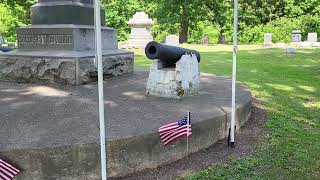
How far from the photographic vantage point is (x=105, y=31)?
7.80 meters

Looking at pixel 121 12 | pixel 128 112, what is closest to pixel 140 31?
pixel 121 12

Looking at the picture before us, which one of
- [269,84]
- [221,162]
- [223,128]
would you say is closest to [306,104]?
[269,84]

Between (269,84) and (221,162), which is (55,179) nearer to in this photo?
(221,162)

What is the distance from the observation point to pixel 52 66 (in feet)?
22.0

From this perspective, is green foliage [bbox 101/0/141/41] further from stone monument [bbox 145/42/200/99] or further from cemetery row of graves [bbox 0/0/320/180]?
stone monument [bbox 145/42/200/99]

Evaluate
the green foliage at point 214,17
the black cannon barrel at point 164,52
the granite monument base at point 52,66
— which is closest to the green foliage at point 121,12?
the green foliage at point 214,17

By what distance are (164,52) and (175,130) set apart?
190 cm

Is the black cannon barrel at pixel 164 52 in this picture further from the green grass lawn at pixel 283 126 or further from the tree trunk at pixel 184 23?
the tree trunk at pixel 184 23

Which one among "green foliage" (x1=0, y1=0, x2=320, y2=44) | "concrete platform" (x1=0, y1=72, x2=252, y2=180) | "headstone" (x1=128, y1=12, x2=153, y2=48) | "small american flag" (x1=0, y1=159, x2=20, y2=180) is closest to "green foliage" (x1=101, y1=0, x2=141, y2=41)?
"green foliage" (x1=0, y1=0, x2=320, y2=44)

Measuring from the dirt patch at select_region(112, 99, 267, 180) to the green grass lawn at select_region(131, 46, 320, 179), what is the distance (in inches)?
4.9

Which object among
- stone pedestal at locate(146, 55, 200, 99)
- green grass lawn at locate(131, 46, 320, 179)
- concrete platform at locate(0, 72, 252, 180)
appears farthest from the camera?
stone pedestal at locate(146, 55, 200, 99)

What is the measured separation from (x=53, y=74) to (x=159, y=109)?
2.23m

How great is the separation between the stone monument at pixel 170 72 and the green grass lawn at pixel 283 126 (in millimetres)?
1380

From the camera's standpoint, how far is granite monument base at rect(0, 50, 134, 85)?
21.7ft
